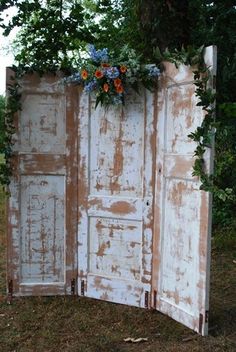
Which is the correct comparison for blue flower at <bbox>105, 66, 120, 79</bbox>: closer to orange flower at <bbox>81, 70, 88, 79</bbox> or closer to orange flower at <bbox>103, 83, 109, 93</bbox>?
orange flower at <bbox>103, 83, 109, 93</bbox>

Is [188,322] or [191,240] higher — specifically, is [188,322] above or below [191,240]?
below

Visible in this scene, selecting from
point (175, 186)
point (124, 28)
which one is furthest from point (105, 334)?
point (124, 28)

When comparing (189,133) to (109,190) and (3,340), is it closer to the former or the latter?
(109,190)

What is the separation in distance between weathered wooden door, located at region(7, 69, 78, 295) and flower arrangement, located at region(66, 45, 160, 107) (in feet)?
1.11

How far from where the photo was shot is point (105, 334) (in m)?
3.60

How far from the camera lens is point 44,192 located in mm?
4246

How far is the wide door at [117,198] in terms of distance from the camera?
3939mm

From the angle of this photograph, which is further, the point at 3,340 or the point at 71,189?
the point at 71,189

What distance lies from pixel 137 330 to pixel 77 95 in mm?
2130

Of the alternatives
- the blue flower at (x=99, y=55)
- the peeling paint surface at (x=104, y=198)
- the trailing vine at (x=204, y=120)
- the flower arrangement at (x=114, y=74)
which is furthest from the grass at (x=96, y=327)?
the blue flower at (x=99, y=55)

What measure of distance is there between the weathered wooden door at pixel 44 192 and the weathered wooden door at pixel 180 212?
0.85 m

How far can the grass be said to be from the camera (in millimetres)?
3385

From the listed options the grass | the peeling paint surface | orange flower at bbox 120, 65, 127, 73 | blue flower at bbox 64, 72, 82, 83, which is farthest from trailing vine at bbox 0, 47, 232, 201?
the grass

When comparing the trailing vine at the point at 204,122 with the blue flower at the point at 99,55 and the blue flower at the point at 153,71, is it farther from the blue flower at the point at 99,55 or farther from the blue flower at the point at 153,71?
the blue flower at the point at 99,55
